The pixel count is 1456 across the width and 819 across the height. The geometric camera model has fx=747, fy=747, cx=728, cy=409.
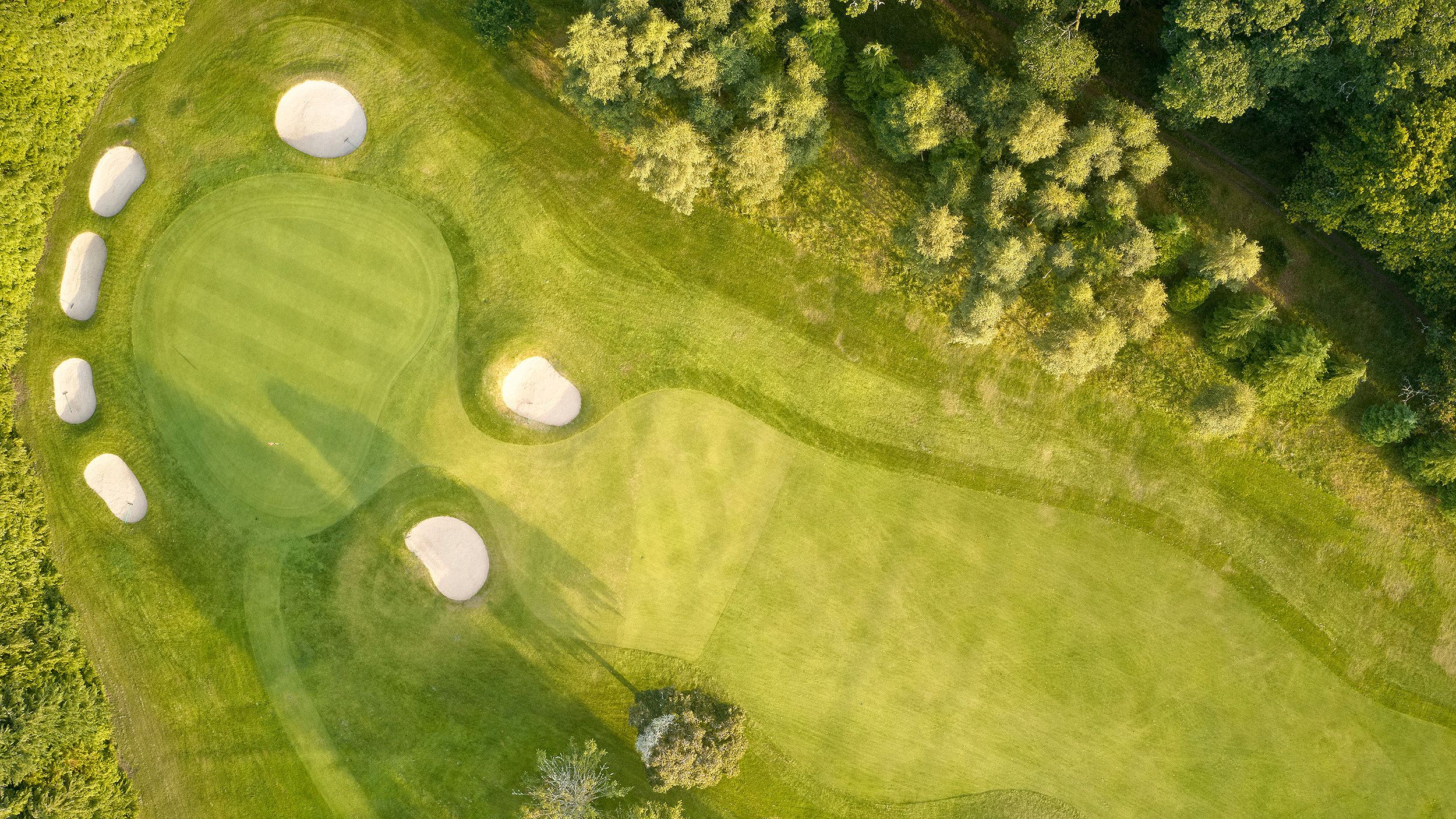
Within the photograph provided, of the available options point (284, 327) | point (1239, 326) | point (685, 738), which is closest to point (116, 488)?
point (284, 327)

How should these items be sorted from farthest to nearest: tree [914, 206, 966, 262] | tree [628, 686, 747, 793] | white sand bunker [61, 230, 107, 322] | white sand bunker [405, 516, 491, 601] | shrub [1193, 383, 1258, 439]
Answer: white sand bunker [61, 230, 107, 322], white sand bunker [405, 516, 491, 601], shrub [1193, 383, 1258, 439], tree [914, 206, 966, 262], tree [628, 686, 747, 793]

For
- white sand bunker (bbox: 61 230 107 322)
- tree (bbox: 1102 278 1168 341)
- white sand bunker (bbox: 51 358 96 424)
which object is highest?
tree (bbox: 1102 278 1168 341)

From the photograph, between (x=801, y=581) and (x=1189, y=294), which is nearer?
(x=1189, y=294)

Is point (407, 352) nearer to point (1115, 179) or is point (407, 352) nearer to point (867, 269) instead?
point (867, 269)

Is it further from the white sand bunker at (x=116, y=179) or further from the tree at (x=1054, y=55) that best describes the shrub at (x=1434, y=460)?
the white sand bunker at (x=116, y=179)

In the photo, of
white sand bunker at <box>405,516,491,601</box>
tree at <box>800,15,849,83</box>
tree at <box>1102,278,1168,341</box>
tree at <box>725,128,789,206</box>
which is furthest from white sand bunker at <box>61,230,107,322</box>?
tree at <box>1102,278,1168,341</box>

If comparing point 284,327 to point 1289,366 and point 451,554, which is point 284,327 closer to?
point 451,554

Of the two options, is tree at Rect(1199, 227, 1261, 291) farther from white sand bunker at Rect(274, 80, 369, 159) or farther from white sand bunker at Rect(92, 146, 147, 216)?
white sand bunker at Rect(92, 146, 147, 216)
